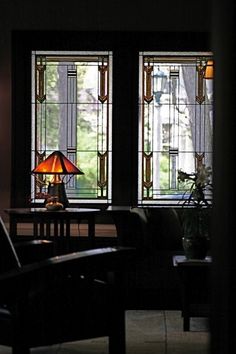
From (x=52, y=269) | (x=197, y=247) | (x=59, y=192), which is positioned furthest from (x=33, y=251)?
(x=59, y=192)

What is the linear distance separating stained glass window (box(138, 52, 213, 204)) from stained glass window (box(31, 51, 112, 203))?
0.34m

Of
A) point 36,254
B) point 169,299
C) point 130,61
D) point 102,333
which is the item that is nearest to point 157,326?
point 169,299

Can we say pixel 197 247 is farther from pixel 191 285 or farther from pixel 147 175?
pixel 147 175

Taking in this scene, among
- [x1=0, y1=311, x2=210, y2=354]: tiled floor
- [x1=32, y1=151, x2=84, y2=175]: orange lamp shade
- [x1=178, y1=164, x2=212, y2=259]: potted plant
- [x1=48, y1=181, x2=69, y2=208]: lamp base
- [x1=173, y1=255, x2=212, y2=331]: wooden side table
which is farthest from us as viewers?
[x1=48, y1=181, x2=69, y2=208]: lamp base

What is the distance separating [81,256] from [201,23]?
4675 mm

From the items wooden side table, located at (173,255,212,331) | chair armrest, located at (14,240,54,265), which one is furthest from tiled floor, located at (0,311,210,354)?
chair armrest, located at (14,240,54,265)

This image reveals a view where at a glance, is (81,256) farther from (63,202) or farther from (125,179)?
(125,179)

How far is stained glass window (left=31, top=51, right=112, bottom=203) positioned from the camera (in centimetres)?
672

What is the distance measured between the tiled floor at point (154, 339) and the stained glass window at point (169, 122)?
2.17 m

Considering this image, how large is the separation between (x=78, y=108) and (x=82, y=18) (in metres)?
0.83

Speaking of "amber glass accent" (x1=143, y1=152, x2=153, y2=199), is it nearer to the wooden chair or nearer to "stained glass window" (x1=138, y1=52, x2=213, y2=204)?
"stained glass window" (x1=138, y1=52, x2=213, y2=204)

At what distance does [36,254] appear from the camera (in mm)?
3070

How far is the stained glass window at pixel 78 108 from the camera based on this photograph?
672 cm

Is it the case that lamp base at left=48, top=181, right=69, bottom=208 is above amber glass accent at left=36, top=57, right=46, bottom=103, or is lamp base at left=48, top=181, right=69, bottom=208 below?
below
